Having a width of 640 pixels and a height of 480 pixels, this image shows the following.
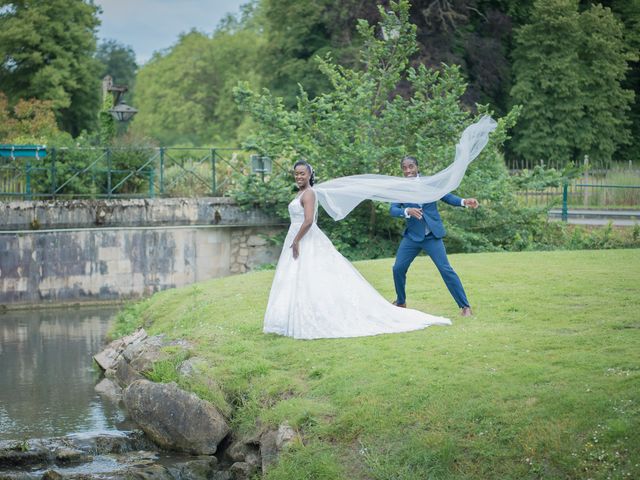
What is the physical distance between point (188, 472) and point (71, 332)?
12.6m

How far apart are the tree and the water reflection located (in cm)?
668

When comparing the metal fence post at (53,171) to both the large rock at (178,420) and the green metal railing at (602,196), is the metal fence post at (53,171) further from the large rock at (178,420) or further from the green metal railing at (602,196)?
the large rock at (178,420)

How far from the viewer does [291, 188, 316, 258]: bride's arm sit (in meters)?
12.4

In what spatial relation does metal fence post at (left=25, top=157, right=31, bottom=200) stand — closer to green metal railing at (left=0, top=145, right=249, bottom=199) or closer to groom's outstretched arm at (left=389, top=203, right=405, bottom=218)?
green metal railing at (left=0, top=145, right=249, bottom=199)

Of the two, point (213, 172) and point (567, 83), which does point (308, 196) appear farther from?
point (567, 83)

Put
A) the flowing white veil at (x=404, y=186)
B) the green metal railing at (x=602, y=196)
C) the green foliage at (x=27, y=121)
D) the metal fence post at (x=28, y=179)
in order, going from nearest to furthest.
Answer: the flowing white veil at (x=404, y=186), the metal fence post at (x=28, y=179), the green metal railing at (x=602, y=196), the green foliage at (x=27, y=121)

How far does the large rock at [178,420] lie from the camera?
10.9 metres

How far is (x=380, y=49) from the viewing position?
2528 cm

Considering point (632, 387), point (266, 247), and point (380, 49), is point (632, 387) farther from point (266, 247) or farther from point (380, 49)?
point (266, 247)

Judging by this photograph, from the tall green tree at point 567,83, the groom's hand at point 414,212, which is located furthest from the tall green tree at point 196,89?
the groom's hand at point 414,212

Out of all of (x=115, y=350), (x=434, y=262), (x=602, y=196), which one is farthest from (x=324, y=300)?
(x=602, y=196)

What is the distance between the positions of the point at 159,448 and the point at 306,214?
3.45 meters

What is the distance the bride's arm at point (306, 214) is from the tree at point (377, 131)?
39.7 ft

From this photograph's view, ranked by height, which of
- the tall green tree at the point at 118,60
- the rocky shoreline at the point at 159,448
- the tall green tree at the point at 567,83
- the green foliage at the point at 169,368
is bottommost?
the rocky shoreline at the point at 159,448
